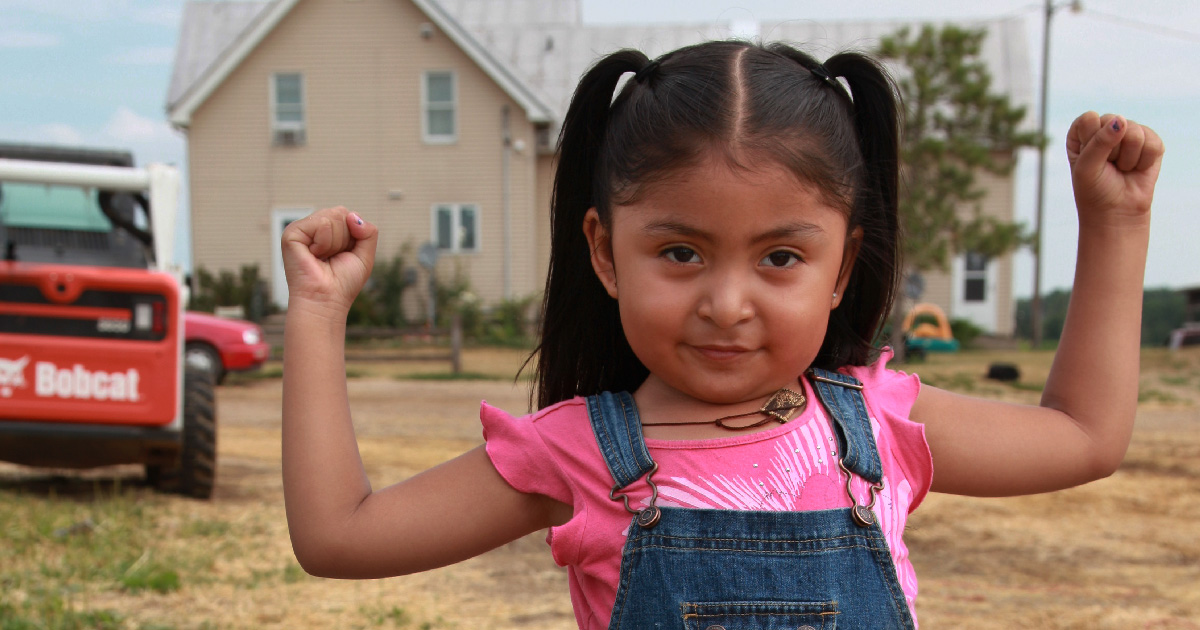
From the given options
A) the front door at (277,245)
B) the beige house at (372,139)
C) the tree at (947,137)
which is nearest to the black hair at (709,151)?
the tree at (947,137)

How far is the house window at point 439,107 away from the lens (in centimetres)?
1898

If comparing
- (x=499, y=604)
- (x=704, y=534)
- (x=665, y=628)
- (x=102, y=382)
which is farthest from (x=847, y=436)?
(x=102, y=382)

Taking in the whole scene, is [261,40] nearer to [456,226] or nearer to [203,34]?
[456,226]

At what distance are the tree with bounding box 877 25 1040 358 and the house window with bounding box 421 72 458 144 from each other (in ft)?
25.6

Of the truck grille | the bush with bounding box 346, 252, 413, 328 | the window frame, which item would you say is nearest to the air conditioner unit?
the bush with bounding box 346, 252, 413, 328

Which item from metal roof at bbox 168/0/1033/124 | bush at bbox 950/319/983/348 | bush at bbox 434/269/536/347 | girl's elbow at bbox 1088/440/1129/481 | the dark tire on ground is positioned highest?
metal roof at bbox 168/0/1033/124

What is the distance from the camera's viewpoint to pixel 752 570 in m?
1.46

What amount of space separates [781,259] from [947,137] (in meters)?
17.0

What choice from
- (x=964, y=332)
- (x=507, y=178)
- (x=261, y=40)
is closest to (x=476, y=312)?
(x=507, y=178)

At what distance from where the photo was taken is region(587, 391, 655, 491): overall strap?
1512mm

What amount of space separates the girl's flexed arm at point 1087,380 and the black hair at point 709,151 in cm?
24

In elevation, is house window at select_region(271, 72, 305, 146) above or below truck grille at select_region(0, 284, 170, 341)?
above

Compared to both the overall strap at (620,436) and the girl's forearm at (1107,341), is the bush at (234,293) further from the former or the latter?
the girl's forearm at (1107,341)

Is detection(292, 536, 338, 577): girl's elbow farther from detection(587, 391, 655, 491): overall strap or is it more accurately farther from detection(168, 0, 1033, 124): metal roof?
detection(168, 0, 1033, 124): metal roof
